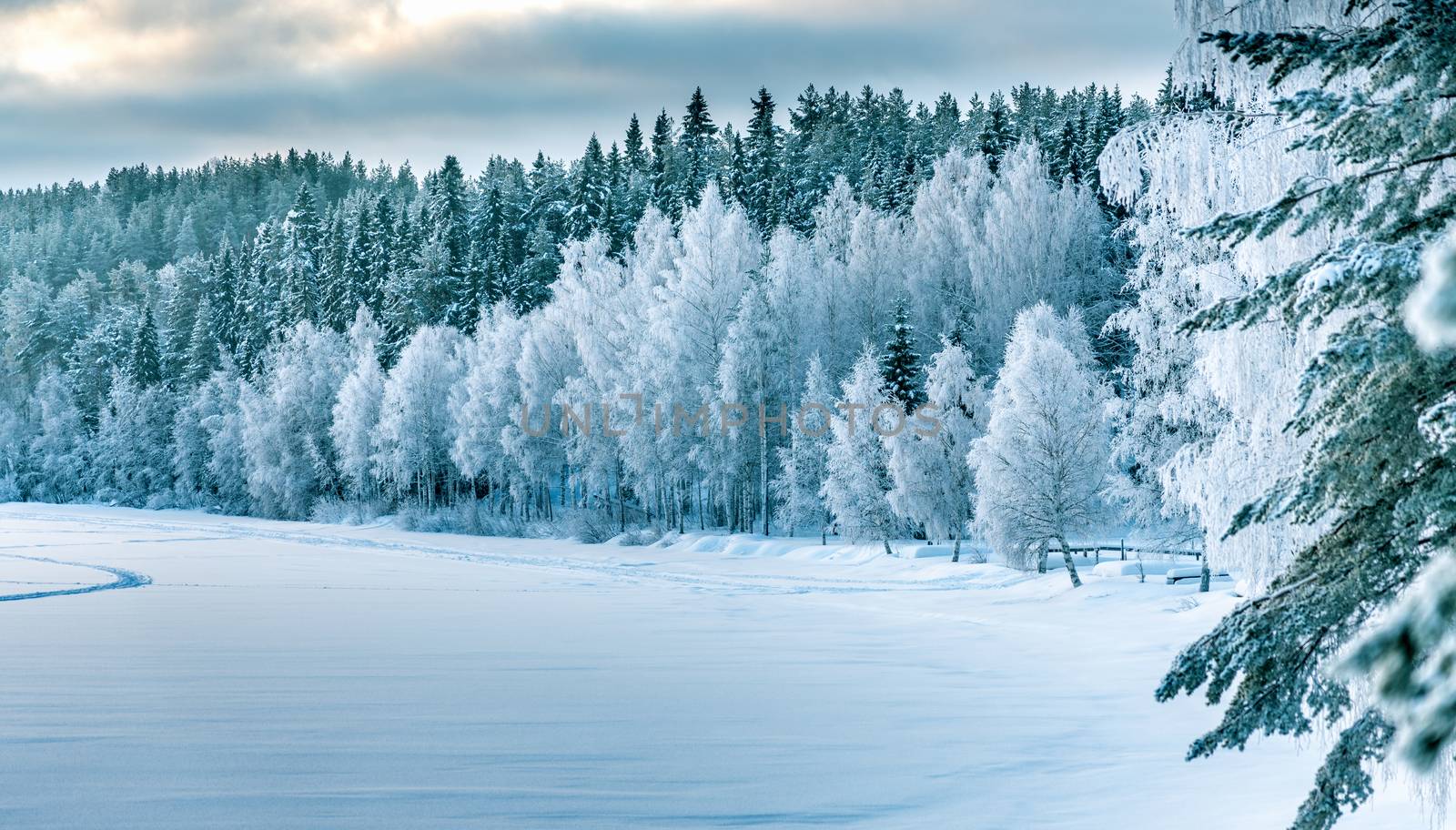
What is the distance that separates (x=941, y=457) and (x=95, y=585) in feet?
77.5

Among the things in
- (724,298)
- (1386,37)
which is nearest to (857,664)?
(1386,37)

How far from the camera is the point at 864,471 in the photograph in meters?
37.0

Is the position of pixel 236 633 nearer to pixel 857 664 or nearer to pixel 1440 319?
pixel 857 664

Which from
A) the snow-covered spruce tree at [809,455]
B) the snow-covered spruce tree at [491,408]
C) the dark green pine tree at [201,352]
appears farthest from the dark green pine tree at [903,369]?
the dark green pine tree at [201,352]

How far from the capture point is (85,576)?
1073 inches

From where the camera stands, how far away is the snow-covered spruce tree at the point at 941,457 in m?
35.6

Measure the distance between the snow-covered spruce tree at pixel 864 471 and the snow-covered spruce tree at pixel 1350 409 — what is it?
31.6 meters

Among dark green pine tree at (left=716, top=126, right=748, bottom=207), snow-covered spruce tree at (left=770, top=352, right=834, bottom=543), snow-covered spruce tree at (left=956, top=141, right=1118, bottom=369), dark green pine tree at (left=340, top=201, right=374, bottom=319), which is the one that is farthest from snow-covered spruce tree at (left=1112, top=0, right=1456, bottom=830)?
dark green pine tree at (left=340, top=201, right=374, bottom=319)

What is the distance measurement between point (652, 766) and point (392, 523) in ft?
159

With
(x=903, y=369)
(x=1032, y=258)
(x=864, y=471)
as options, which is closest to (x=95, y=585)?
(x=864, y=471)

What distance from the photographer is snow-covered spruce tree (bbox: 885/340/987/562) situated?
3562cm

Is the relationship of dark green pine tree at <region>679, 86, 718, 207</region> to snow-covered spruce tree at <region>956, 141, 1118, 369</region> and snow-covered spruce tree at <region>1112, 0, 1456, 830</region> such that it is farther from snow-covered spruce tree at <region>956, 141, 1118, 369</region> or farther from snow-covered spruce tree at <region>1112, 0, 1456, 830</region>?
snow-covered spruce tree at <region>1112, 0, 1456, 830</region>

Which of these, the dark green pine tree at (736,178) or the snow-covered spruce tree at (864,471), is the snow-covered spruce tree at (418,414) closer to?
the dark green pine tree at (736,178)

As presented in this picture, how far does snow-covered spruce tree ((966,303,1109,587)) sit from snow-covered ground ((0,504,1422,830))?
4.87 m
